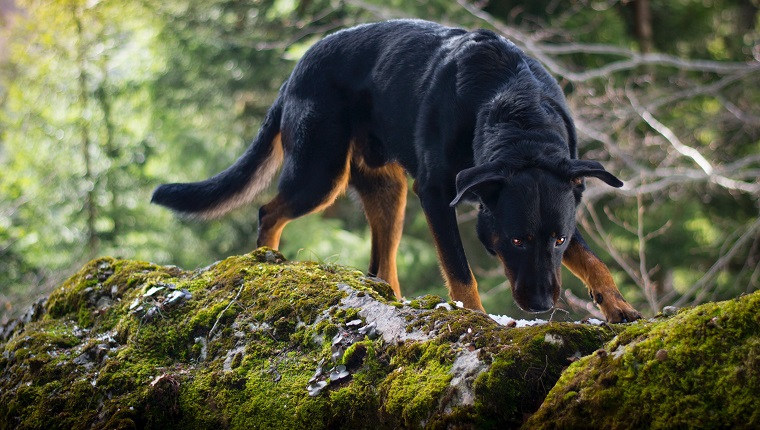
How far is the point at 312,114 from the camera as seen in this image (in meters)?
5.02

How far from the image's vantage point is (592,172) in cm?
373

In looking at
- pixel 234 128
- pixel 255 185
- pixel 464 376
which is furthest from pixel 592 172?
pixel 234 128

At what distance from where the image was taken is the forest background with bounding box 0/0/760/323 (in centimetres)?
1238

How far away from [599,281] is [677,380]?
1.72 meters

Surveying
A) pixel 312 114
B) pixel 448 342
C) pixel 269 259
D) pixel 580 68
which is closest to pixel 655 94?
pixel 580 68

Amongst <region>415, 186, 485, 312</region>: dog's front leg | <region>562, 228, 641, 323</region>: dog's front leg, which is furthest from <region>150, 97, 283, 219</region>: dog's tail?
<region>562, 228, 641, 323</region>: dog's front leg

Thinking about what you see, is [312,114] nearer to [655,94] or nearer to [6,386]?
[6,386]

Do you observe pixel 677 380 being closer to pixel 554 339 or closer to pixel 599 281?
pixel 554 339

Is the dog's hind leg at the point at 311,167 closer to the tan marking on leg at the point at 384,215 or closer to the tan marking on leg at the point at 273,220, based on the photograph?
the tan marking on leg at the point at 273,220

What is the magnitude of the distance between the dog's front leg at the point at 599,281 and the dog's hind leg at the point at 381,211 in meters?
1.50

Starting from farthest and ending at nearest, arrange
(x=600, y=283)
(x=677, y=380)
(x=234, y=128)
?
(x=234, y=128)
(x=600, y=283)
(x=677, y=380)

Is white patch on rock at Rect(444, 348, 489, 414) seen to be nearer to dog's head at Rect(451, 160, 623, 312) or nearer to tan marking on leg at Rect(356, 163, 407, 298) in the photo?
dog's head at Rect(451, 160, 623, 312)

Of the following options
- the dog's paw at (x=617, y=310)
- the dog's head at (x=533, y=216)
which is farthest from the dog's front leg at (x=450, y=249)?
the dog's paw at (x=617, y=310)

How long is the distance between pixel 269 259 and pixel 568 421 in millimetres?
2191
